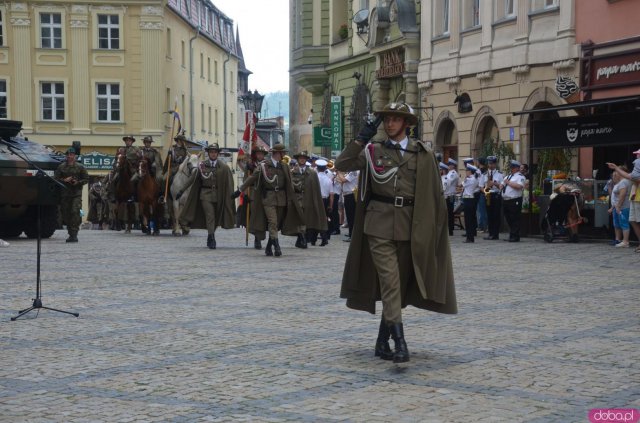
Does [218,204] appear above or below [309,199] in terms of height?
below

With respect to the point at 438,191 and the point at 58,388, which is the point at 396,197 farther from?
the point at 58,388

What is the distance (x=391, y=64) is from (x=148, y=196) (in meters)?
13.0

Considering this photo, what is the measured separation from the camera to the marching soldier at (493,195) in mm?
26031

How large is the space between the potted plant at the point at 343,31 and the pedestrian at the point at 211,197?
21681mm

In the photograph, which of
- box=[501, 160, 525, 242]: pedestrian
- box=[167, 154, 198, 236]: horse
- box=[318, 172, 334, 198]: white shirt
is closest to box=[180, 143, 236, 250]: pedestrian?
box=[167, 154, 198, 236]: horse

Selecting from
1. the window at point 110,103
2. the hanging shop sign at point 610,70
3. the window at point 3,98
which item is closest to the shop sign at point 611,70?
the hanging shop sign at point 610,70

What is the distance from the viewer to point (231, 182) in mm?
23578

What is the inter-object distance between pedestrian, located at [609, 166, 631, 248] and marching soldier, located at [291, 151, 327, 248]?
531 centimetres

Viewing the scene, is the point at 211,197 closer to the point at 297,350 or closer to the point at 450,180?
the point at 450,180

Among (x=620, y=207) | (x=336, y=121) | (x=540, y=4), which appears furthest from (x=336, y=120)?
(x=620, y=207)

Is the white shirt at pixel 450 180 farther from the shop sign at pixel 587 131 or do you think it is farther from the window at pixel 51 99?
the window at pixel 51 99

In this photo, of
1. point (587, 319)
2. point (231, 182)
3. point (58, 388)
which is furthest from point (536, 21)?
point (58, 388)

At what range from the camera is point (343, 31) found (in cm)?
4444

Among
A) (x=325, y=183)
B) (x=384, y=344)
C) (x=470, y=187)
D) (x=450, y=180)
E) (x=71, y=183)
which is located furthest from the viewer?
(x=450, y=180)
